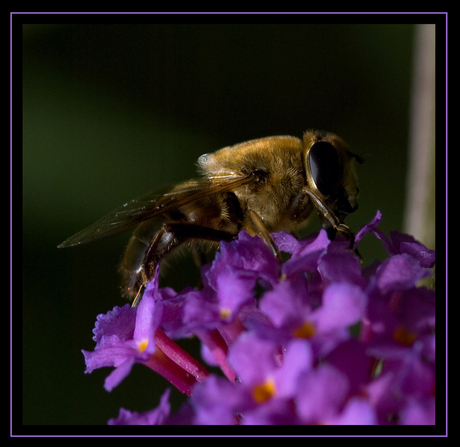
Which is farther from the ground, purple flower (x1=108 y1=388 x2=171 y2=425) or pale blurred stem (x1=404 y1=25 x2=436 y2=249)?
pale blurred stem (x1=404 y1=25 x2=436 y2=249)

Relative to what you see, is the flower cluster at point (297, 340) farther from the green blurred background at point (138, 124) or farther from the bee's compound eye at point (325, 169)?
the green blurred background at point (138, 124)

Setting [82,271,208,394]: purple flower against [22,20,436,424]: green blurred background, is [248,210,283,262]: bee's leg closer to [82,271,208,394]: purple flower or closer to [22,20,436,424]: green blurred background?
[82,271,208,394]: purple flower

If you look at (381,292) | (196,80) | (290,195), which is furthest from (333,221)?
(196,80)

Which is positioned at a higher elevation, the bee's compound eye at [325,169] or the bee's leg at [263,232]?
the bee's compound eye at [325,169]

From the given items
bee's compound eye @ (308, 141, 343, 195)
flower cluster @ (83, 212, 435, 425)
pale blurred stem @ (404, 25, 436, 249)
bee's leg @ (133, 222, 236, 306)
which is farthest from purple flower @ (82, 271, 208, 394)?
pale blurred stem @ (404, 25, 436, 249)

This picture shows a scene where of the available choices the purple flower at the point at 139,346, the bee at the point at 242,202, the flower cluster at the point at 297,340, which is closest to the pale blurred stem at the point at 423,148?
the bee at the point at 242,202

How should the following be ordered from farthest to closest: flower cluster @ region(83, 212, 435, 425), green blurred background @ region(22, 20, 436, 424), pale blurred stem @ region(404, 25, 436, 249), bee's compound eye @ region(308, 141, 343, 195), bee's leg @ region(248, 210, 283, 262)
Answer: green blurred background @ region(22, 20, 436, 424)
pale blurred stem @ region(404, 25, 436, 249)
bee's compound eye @ region(308, 141, 343, 195)
bee's leg @ region(248, 210, 283, 262)
flower cluster @ region(83, 212, 435, 425)
